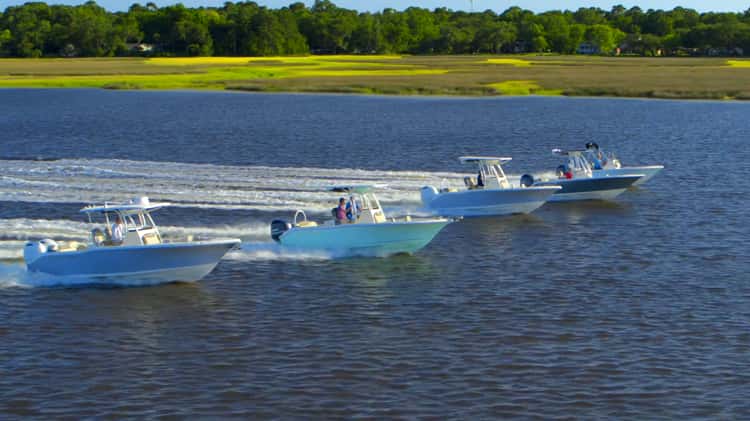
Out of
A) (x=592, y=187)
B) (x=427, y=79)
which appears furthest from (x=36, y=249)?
(x=427, y=79)

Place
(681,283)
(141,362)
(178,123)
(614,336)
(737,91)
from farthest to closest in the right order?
(737,91) < (178,123) < (681,283) < (614,336) < (141,362)

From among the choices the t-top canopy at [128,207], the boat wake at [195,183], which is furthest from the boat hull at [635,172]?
the t-top canopy at [128,207]

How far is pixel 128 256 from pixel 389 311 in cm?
870

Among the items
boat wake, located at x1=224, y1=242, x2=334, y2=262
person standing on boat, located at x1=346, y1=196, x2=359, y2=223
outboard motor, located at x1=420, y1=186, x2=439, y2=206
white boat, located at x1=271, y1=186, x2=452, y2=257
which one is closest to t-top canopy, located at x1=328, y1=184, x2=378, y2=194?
white boat, located at x1=271, y1=186, x2=452, y2=257

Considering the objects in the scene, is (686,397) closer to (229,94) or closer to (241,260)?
(241,260)

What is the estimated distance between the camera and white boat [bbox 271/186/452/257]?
40719 millimetres

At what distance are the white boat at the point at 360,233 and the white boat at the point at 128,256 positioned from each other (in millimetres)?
5059

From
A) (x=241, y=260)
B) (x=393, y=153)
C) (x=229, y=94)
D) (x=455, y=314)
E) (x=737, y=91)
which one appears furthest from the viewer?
(x=229, y=94)

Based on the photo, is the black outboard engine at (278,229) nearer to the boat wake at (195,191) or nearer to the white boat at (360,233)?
the white boat at (360,233)

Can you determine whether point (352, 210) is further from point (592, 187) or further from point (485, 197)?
point (592, 187)

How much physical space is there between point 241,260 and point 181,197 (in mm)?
15012

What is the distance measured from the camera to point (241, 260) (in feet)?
134

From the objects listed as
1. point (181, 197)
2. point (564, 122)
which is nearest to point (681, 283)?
point (181, 197)

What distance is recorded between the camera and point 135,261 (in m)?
36.2
